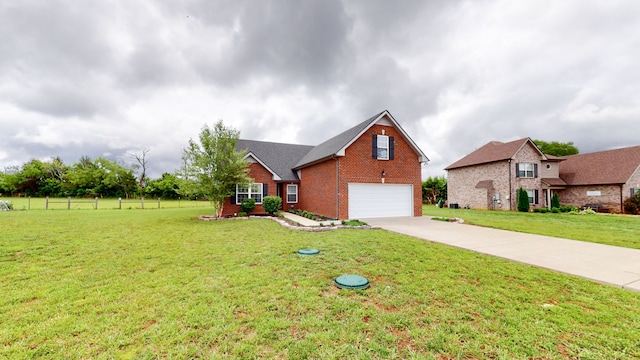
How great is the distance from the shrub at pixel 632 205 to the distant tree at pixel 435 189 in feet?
44.4

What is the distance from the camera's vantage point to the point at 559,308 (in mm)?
3393

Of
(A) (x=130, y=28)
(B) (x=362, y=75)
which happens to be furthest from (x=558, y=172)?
(A) (x=130, y=28)

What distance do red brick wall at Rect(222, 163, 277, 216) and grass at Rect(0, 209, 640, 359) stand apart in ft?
31.4

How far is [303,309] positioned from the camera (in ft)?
11.0

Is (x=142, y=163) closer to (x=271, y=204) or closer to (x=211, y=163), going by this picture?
(x=211, y=163)

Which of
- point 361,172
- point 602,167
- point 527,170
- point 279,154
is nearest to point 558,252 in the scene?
point 361,172

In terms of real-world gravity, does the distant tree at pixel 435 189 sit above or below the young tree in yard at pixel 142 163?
below

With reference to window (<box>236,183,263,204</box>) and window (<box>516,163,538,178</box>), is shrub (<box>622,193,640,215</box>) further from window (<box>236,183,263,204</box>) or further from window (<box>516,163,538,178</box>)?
window (<box>236,183,263,204</box>)

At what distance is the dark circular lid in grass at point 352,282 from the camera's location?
4.09m

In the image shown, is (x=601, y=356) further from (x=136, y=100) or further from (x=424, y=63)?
(x=136, y=100)

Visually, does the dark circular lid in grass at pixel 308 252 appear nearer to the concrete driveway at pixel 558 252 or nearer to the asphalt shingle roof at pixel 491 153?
the concrete driveway at pixel 558 252

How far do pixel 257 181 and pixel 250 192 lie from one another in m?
0.89

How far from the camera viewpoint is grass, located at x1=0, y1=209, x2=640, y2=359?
2557 mm

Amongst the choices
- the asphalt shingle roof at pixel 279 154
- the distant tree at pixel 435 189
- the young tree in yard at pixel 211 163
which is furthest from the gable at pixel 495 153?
the young tree in yard at pixel 211 163
